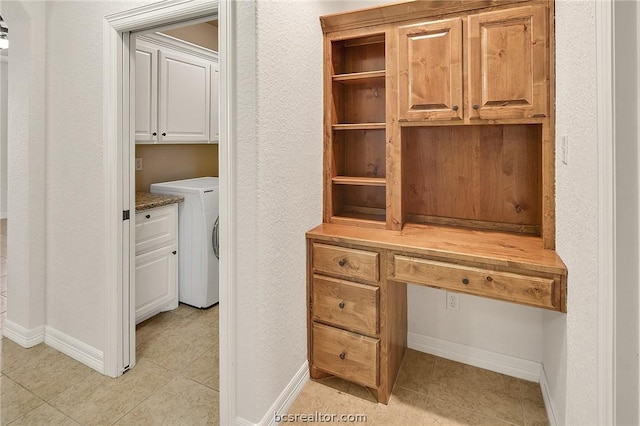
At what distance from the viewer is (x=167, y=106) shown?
10.1ft

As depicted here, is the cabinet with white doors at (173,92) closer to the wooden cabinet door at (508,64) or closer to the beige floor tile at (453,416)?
the wooden cabinet door at (508,64)

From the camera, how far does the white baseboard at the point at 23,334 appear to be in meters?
2.41

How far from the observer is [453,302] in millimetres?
2270

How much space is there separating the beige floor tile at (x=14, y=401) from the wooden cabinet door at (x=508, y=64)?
9.11ft

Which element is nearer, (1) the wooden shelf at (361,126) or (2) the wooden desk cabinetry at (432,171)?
(2) the wooden desk cabinetry at (432,171)

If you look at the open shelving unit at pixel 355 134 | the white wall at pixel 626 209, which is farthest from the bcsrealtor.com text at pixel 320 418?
the white wall at pixel 626 209

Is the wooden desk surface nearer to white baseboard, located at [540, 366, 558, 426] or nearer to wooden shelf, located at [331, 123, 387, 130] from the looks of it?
wooden shelf, located at [331, 123, 387, 130]

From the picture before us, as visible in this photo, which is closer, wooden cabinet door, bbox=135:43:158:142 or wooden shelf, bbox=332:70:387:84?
wooden shelf, bbox=332:70:387:84

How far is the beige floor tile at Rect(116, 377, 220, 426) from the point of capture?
69.6 inches

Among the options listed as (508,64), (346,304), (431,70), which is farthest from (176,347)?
(508,64)

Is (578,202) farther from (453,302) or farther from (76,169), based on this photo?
(76,169)

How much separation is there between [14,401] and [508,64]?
10.2 ft

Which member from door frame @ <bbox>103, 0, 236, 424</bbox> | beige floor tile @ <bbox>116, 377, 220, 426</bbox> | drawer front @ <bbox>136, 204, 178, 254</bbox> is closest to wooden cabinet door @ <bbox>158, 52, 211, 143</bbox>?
drawer front @ <bbox>136, 204, 178, 254</bbox>

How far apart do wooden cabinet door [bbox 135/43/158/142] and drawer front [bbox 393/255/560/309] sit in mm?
2320
